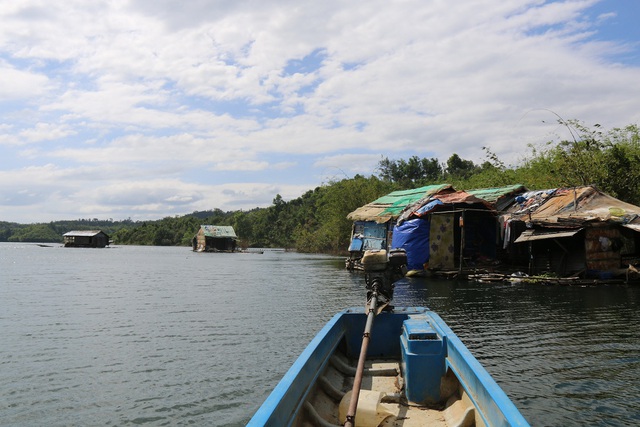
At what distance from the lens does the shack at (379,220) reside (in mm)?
27344

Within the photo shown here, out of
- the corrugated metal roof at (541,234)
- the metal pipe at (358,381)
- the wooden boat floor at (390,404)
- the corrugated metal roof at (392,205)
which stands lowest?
the wooden boat floor at (390,404)

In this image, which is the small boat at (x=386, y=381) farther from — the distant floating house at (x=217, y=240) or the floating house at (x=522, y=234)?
the distant floating house at (x=217, y=240)

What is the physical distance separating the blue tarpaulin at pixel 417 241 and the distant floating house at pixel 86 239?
78.2 m

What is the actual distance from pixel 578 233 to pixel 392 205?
1081 cm

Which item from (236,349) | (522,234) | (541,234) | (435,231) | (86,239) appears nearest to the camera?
(236,349)

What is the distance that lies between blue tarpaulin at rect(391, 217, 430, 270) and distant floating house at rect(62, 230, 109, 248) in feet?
256

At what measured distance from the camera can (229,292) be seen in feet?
66.4

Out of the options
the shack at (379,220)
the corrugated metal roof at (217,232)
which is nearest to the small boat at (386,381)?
the shack at (379,220)

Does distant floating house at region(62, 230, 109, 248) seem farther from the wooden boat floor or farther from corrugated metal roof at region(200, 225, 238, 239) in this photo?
the wooden boat floor

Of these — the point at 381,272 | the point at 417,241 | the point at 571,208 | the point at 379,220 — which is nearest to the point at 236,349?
the point at 381,272

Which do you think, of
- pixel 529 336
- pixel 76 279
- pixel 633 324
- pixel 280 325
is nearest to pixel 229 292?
pixel 280 325

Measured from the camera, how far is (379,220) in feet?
89.6

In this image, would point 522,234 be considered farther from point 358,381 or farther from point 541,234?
point 358,381

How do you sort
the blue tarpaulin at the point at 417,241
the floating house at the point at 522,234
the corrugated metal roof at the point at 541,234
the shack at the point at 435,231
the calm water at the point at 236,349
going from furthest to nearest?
the blue tarpaulin at the point at 417,241, the shack at the point at 435,231, the floating house at the point at 522,234, the corrugated metal roof at the point at 541,234, the calm water at the point at 236,349
